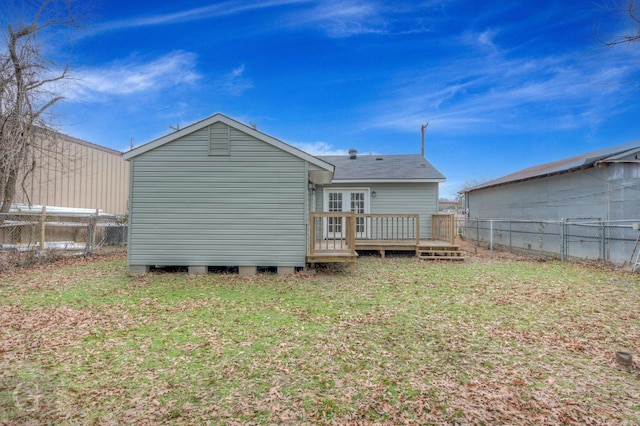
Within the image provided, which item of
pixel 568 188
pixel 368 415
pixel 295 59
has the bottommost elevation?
pixel 368 415

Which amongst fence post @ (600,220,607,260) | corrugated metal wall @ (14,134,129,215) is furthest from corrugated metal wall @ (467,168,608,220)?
corrugated metal wall @ (14,134,129,215)

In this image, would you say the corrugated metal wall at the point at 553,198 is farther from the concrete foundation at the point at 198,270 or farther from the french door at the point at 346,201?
the concrete foundation at the point at 198,270

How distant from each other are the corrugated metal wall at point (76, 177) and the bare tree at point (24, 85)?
0.85 meters

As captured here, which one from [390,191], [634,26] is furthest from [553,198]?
[634,26]

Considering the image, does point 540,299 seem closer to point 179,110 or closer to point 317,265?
point 317,265

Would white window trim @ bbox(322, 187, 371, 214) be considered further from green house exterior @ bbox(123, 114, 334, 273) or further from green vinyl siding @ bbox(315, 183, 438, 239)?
green house exterior @ bbox(123, 114, 334, 273)

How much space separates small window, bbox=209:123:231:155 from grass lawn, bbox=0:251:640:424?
3352 mm

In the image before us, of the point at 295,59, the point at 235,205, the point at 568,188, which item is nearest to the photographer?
the point at 235,205

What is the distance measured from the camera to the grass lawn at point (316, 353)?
2434 mm

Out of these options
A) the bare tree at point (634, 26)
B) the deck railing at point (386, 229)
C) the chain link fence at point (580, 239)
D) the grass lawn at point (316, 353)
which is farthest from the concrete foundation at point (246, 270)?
the chain link fence at point (580, 239)

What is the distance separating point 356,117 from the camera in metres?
21.8

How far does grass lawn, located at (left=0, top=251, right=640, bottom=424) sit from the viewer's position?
243cm

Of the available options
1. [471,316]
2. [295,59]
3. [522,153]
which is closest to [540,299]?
[471,316]

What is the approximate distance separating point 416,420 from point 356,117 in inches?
846
